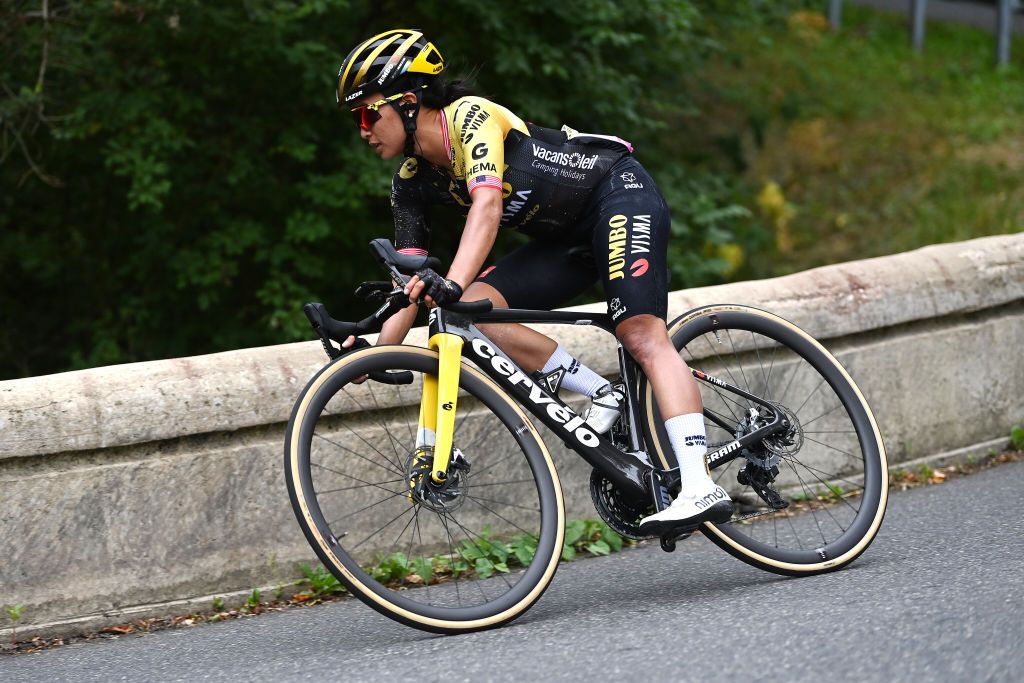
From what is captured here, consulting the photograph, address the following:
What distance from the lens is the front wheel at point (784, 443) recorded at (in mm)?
4352

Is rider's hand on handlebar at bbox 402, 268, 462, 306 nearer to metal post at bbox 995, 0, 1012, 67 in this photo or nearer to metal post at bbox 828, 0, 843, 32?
metal post at bbox 995, 0, 1012, 67

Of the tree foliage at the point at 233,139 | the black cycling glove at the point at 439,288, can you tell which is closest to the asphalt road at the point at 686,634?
the black cycling glove at the point at 439,288

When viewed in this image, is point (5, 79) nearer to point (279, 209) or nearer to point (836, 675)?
point (279, 209)

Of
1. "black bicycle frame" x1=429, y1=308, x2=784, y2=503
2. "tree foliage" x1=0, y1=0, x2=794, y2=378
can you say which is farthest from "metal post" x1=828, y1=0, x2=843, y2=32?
"black bicycle frame" x1=429, y1=308, x2=784, y2=503

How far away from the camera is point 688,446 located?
4105 mm

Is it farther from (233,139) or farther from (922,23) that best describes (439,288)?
(922,23)

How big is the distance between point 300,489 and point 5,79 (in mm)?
5456

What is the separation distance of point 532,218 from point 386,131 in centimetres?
57

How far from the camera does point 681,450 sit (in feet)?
13.5

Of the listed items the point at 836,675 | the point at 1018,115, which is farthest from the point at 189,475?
the point at 1018,115

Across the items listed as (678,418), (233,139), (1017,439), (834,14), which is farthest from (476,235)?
(834,14)

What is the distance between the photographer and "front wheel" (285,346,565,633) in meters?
3.93

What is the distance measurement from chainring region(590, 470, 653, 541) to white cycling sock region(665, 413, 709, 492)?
183 millimetres

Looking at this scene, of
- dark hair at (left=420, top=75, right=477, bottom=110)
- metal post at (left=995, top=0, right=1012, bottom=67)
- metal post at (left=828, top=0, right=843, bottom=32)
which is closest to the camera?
dark hair at (left=420, top=75, right=477, bottom=110)
